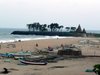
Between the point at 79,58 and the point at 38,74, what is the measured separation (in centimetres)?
1059

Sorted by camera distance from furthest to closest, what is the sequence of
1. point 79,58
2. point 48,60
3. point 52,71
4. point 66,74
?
point 79,58
point 48,60
point 52,71
point 66,74

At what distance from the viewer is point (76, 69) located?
24750mm

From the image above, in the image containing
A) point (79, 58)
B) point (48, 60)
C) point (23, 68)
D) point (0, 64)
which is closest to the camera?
point (23, 68)

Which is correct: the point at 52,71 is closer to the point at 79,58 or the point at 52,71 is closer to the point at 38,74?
the point at 38,74

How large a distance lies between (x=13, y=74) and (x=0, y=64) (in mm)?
5768

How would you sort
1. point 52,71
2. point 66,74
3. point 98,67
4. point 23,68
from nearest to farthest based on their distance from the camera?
1. point 98,67
2. point 66,74
3. point 52,71
4. point 23,68

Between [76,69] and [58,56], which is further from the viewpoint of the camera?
[58,56]

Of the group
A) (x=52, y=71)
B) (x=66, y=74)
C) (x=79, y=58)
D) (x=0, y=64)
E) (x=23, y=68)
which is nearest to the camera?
(x=66, y=74)

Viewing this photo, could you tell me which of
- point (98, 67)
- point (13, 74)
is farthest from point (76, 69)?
point (98, 67)

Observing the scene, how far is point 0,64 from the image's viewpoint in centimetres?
2800

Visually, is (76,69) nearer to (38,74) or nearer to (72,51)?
(38,74)

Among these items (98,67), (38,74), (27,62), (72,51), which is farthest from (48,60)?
(98,67)

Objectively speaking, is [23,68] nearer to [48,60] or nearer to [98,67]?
[48,60]

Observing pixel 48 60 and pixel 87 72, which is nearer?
pixel 87 72
